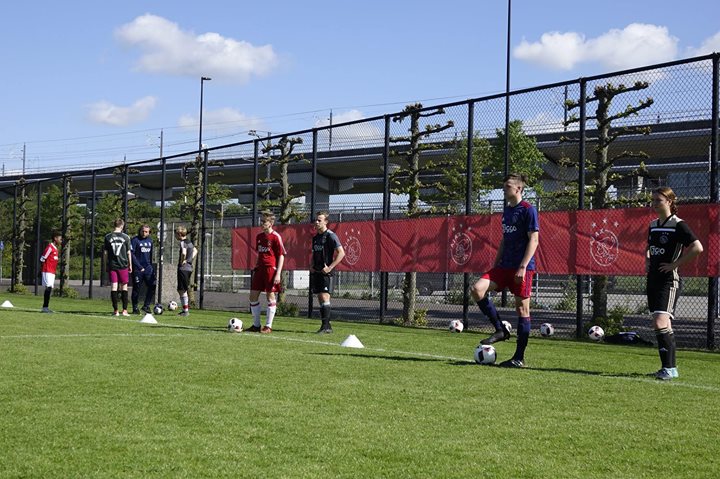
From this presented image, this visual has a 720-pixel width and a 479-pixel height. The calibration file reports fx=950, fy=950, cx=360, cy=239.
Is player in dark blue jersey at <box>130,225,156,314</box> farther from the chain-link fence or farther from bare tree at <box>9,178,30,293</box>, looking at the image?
bare tree at <box>9,178,30,293</box>

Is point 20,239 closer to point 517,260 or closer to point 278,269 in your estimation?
point 278,269

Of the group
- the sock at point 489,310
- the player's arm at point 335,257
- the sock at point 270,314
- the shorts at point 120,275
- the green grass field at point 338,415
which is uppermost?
the player's arm at point 335,257

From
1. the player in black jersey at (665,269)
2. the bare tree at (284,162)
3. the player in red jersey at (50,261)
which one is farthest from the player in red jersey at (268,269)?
the bare tree at (284,162)

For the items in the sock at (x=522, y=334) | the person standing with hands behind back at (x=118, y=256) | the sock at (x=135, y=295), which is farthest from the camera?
the sock at (x=135, y=295)

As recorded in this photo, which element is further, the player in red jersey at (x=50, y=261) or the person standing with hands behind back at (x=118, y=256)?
the player in red jersey at (x=50, y=261)

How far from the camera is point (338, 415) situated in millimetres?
6754

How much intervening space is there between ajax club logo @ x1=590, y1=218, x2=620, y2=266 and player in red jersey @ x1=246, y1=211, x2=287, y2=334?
5.10m

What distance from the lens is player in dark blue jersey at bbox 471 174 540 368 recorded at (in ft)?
33.7

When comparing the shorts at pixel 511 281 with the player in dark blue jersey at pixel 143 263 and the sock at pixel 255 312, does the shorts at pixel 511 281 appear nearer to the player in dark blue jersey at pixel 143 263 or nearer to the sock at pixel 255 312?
the sock at pixel 255 312

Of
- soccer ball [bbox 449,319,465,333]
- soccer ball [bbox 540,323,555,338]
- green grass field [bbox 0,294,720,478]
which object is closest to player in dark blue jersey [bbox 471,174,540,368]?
green grass field [bbox 0,294,720,478]

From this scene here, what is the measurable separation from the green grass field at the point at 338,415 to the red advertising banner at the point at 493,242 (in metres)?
2.92

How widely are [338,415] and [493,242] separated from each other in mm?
11030

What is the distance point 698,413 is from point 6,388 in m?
5.49

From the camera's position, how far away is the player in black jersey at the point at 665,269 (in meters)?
9.48
